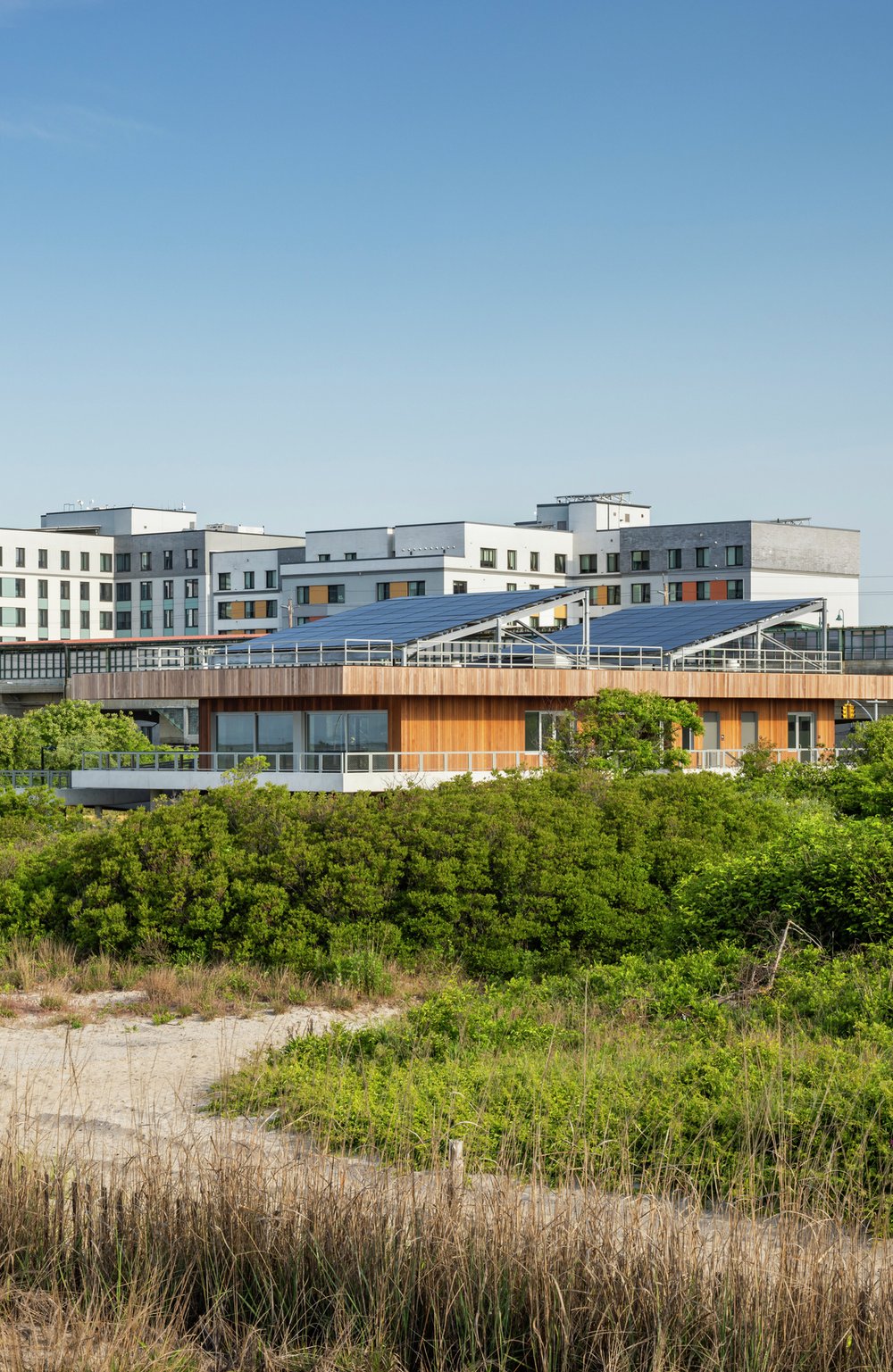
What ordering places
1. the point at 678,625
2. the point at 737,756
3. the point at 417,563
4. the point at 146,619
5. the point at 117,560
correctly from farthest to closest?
the point at 117,560 → the point at 146,619 → the point at 417,563 → the point at 678,625 → the point at 737,756

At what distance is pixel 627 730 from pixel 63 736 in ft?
75.6

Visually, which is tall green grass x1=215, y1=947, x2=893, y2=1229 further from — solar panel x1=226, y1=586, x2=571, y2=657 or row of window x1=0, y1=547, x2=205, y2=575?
row of window x1=0, y1=547, x2=205, y2=575

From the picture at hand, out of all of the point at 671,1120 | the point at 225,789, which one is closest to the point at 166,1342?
the point at 671,1120

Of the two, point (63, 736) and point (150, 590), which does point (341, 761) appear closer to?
point (63, 736)

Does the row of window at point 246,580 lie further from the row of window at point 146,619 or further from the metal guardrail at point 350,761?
the metal guardrail at point 350,761

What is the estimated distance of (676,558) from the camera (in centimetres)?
10819

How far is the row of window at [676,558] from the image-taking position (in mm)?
104875

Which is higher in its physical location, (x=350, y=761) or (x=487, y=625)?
(x=487, y=625)

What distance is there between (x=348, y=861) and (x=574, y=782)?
5090 millimetres

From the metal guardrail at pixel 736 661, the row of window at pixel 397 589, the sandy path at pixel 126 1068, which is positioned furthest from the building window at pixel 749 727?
the row of window at pixel 397 589

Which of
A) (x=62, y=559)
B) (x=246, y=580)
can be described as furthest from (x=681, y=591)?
(x=62, y=559)

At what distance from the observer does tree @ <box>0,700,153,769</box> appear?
5153 centimetres

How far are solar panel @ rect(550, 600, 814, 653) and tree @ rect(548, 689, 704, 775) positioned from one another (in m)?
3.84

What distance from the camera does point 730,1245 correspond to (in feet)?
23.3
